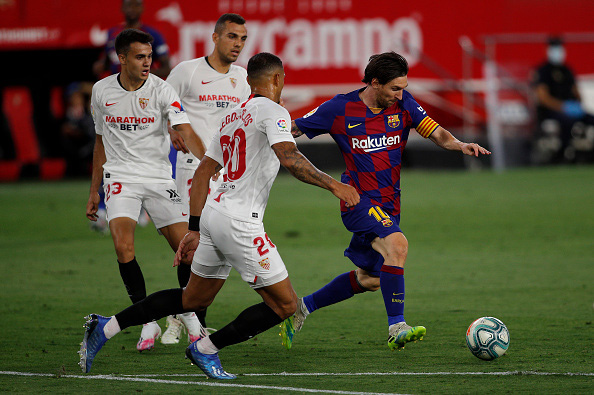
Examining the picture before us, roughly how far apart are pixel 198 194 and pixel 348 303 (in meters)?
3.03

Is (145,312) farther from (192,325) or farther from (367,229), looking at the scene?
(367,229)

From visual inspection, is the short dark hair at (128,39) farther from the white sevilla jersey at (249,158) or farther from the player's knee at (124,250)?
the white sevilla jersey at (249,158)

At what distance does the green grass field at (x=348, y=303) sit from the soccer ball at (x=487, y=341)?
7 cm

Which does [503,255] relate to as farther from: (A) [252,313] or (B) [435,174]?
(B) [435,174]

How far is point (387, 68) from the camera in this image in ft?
21.9

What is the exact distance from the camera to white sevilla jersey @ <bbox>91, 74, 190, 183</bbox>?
23.0 feet

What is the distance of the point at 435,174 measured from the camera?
21203 mm

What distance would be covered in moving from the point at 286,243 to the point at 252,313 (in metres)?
6.53

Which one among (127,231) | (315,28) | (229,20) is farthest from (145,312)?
(315,28)

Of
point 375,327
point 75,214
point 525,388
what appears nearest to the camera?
point 525,388

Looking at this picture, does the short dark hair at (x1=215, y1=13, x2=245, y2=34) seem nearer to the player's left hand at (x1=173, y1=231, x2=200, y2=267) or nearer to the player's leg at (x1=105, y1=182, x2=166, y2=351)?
the player's leg at (x1=105, y1=182, x2=166, y2=351)

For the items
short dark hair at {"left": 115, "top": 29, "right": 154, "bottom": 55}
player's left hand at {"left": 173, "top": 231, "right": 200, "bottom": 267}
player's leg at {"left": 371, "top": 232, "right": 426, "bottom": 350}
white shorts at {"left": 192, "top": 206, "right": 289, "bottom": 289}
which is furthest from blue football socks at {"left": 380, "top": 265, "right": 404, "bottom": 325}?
short dark hair at {"left": 115, "top": 29, "right": 154, "bottom": 55}

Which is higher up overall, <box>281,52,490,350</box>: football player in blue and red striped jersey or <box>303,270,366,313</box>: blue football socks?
<box>281,52,490,350</box>: football player in blue and red striped jersey

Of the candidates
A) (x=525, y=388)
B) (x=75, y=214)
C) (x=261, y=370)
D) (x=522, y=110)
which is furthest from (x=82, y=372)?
(x=522, y=110)
